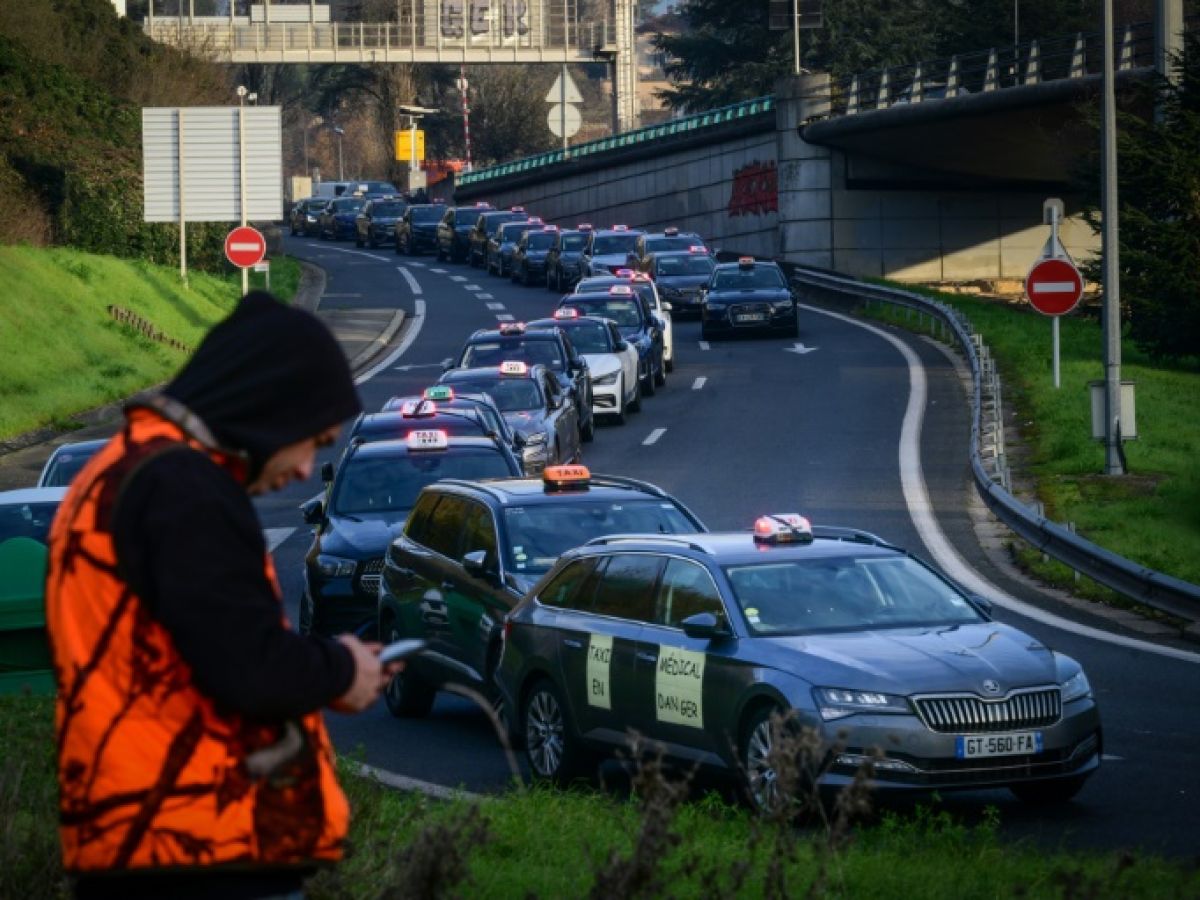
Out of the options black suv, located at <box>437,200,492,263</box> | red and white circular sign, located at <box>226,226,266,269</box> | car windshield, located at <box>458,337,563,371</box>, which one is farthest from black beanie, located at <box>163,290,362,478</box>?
black suv, located at <box>437,200,492,263</box>

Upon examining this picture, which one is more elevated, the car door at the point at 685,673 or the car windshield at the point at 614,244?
the car windshield at the point at 614,244

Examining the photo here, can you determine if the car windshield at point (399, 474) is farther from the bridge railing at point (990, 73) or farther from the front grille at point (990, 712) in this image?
the bridge railing at point (990, 73)

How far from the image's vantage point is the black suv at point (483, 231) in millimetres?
71438

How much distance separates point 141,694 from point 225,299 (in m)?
47.9

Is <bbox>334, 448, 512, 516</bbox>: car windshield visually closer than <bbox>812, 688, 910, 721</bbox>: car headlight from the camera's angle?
No

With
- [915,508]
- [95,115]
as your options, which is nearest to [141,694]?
[915,508]

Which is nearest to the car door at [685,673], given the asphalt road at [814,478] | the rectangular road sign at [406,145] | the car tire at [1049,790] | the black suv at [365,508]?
the asphalt road at [814,478]

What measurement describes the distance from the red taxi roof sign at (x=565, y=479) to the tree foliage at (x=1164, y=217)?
76.3ft

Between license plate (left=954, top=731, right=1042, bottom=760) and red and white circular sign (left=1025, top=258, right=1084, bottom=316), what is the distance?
1815 centimetres

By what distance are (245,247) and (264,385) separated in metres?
35.0

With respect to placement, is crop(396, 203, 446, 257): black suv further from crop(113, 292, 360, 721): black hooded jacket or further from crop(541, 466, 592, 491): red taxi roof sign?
crop(113, 292, 360, 721): black hooded jacket

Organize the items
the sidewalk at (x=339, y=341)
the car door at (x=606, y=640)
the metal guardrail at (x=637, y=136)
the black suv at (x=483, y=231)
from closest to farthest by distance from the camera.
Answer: the car door at (x=606, y=640) < the sidewalk at (x=339, y=341) < the metal guardrail at (x=637, y=136) < the black suv at (x=483, y=231)

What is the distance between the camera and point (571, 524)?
1412cm

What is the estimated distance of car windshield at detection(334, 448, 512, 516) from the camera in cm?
1792
